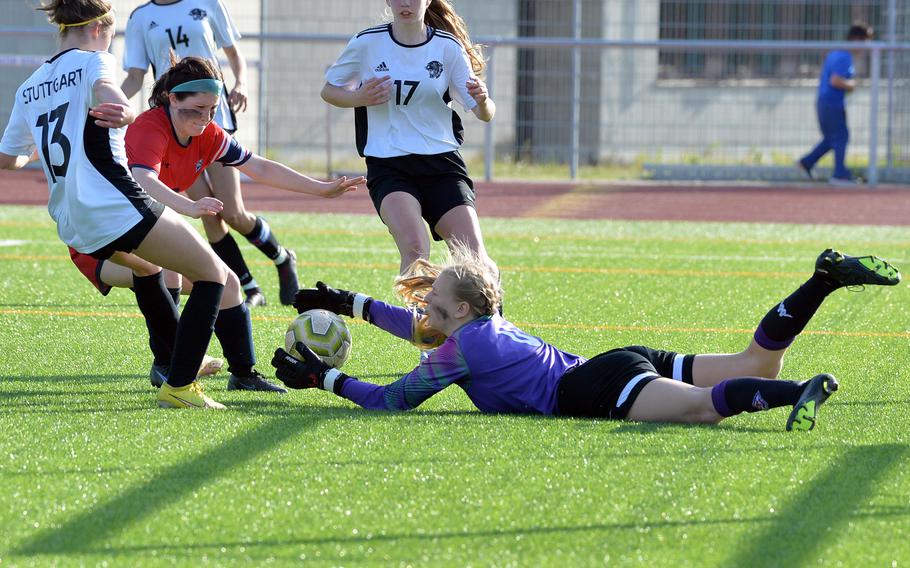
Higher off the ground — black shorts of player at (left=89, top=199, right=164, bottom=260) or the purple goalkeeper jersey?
black shorts of player at (left=89, top=199, right=164, bottom=260)

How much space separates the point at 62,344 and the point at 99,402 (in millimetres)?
1441

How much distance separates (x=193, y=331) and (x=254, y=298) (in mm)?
3058

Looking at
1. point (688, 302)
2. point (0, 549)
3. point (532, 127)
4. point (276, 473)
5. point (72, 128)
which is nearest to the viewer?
point (0, 549)

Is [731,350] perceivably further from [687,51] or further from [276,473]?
[687,51]

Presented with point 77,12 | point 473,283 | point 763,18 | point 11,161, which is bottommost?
point 473,283

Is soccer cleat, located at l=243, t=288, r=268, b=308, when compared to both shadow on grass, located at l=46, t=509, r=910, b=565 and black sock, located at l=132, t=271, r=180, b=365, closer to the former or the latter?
black sock, located at l=132, t=271, r=180, b=365

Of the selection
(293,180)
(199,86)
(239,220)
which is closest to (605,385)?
(293,180)

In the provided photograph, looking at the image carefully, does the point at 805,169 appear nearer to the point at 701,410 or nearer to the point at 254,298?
the point at 254,298

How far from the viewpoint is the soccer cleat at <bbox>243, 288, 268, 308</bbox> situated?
7902mm

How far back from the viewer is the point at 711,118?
1973 cm

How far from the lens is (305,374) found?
4898mm

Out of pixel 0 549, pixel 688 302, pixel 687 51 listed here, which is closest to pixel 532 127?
pixel 687 51

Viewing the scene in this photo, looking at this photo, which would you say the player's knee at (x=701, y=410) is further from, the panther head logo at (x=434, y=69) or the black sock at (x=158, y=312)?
the panther head logo at (x=434, y=69)

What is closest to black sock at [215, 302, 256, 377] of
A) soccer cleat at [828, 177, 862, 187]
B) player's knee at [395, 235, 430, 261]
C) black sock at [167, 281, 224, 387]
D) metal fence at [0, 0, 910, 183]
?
black sock at [167, 281, 224, 387]
